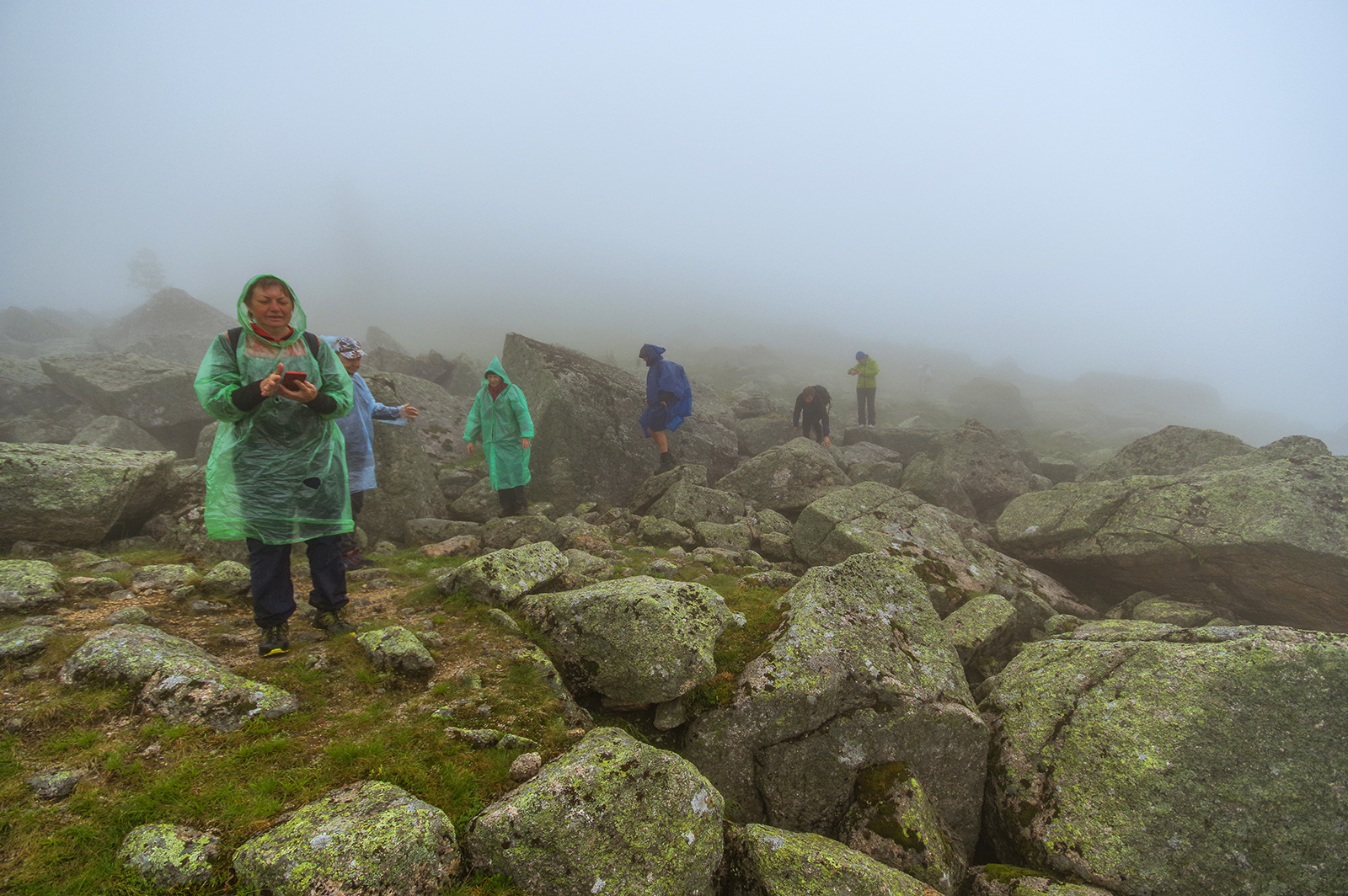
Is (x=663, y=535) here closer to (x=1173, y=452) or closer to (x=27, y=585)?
(x=27, y=585)

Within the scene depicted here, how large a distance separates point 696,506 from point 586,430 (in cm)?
492

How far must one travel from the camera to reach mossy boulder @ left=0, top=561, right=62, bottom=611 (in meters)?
6.70

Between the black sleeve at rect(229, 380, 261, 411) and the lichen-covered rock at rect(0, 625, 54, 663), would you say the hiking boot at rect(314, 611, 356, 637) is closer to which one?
the lichen-covered rock at rect(0, 625, 54, 663)

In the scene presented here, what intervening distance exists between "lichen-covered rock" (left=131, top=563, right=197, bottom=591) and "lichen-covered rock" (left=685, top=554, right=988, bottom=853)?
833 cm

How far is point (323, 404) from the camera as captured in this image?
6926 mm

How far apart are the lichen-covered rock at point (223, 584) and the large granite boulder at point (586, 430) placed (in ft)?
28.1

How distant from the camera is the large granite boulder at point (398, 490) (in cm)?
1340

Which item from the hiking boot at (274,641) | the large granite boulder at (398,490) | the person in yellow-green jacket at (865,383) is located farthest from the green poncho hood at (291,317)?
the person in yellow-green jacket at (865,383)

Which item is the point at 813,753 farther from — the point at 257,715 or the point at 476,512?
the point at 476,512

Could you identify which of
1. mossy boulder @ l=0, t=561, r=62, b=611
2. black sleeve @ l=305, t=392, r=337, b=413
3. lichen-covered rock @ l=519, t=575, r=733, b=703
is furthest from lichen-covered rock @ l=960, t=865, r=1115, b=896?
mossy boulder @ l=0, t=561, r=62, b=611

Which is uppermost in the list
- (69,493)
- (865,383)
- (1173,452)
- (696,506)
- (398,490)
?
(865,383)

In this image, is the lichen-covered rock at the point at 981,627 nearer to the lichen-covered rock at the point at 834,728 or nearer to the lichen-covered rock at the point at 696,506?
the lichen-covered rock at the point at 834,728

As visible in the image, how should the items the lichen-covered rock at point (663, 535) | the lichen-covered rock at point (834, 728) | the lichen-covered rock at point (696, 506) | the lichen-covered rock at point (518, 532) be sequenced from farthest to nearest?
the lichen-covered rock at point (696, 506)
the lichen-covered rock at point (663, 535)
the lichen-covered rock at point (518, 532)
the lichen-covered rock at point (834, 728)

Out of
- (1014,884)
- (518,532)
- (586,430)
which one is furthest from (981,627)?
(586,430)
